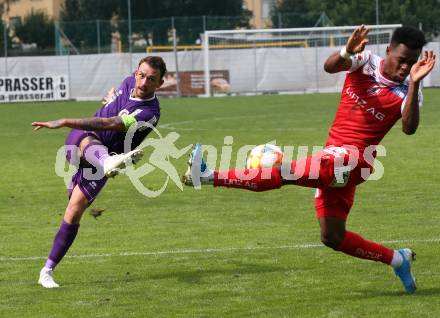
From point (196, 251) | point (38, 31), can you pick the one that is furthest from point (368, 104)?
point (38, 31)

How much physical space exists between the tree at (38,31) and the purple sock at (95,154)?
69.8 metres

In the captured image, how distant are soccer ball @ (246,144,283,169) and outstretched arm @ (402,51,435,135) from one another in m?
1.07

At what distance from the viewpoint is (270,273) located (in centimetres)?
1056

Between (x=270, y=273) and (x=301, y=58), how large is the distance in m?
44.2

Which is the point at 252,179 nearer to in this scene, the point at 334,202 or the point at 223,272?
the point at 334,202

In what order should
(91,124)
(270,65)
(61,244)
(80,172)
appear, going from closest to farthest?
(91,124)
(61,244)
(80,172)
(270,65)

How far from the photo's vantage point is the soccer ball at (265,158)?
8.80 meters

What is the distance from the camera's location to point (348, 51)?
8.93 meters

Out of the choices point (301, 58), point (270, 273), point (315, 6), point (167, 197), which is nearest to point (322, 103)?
point (301, 58)

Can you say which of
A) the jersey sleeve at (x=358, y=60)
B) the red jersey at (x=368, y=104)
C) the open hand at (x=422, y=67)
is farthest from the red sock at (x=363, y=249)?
the open hand at (x=422, y=67)

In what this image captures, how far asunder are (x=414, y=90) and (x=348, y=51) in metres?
0.66

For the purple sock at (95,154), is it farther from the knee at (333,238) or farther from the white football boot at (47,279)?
the knee at (333,238)

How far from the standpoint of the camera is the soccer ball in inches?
346

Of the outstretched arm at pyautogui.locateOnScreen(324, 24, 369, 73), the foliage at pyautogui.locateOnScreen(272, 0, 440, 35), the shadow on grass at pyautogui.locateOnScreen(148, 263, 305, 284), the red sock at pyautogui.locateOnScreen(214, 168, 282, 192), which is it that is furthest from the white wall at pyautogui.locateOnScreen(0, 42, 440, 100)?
the red sock at pyautogui.locateOnScreen(214, 168, 282, 192)
